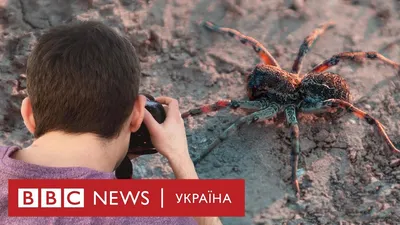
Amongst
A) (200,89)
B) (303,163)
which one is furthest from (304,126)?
(200,89)

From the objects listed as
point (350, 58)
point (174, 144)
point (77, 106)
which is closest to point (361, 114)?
point (350, 58)

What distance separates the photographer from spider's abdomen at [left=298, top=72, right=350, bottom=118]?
11.4 ft

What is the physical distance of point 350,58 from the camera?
149 inches

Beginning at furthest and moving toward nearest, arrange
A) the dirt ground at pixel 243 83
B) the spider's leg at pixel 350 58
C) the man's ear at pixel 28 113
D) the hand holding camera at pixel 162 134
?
the spider's leg at pixel 350 58 → the dirt ground at pixel 243 83 → the hand holding camera at pixel 162 134 → the man's ear at pixel 28 113

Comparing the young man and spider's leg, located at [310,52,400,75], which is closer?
the young man

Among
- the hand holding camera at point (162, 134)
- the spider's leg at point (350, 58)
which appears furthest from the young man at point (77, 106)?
the spider's leg at point (350, 58)

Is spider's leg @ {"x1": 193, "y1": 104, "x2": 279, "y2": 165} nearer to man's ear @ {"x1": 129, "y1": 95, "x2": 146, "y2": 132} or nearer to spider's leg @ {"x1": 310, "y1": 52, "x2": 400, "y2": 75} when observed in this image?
spider's leg @ {"x1": 310, "y1": 52, "x2": 400, "y2": 75}

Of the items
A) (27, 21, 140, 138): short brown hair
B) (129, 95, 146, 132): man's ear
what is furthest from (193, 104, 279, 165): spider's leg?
(27, 21, 140, 138): short brown hair

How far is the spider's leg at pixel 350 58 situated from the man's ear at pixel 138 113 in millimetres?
2178

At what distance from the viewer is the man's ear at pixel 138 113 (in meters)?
1.87

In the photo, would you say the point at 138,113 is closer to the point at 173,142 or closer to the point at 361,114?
the point at 173,142

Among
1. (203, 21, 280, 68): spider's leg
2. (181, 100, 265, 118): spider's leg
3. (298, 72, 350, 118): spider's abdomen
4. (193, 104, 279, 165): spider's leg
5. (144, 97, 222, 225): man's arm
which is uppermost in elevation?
(203, 21, 280, 68): spider's leg

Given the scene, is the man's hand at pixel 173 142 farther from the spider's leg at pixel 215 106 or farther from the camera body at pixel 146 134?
the spider's leg at pixel 215 106

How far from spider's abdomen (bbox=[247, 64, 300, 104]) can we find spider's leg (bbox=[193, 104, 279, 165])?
3.3 inches
